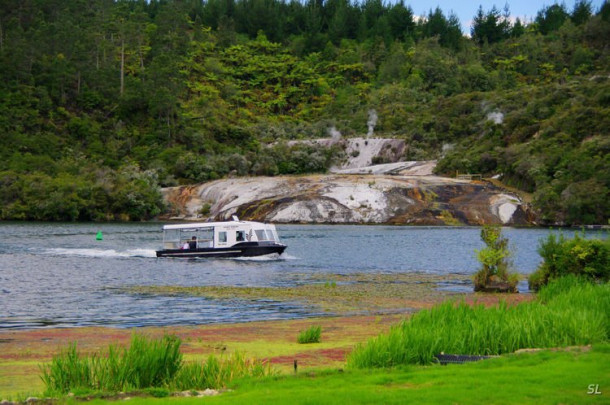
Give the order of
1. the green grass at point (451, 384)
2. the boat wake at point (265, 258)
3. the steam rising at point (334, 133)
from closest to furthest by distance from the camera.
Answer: the green grass at point (451, 384) → the boat wake at point (265, 258) → the steam rising at point (334, 133)

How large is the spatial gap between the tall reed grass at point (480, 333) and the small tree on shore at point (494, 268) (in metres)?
18.7

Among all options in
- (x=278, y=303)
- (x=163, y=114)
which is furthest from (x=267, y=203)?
(x=278, y=303)

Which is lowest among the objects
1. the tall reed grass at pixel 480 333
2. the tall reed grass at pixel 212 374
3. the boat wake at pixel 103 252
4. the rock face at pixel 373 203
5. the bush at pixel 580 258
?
the tall reed grass at pixel 212 374

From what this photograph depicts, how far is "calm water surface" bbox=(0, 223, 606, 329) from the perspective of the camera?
34.5 meters

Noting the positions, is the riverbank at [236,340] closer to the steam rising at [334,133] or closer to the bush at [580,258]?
the bush at [580,258]

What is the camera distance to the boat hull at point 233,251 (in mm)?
64250

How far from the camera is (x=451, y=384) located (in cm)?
1460

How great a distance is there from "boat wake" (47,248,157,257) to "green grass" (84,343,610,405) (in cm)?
5188

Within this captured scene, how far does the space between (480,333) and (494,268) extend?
2393 centimetres

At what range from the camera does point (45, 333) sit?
91.8 ft

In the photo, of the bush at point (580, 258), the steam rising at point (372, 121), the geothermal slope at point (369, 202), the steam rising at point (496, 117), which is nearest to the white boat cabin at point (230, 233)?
the bush at point (580, 258)

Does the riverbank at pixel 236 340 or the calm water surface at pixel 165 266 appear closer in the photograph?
the riverbank at pixel 236 340

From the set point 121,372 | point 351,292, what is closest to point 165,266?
point 351,292

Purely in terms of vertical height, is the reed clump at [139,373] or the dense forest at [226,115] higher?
the dense forest at [226,115]
